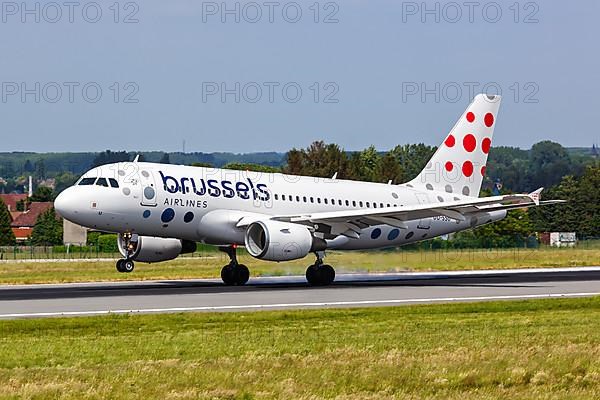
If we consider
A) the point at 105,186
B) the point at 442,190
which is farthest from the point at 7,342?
the point at 442,190

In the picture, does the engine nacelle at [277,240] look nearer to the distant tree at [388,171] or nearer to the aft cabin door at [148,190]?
the aft cabin door at [148,190]

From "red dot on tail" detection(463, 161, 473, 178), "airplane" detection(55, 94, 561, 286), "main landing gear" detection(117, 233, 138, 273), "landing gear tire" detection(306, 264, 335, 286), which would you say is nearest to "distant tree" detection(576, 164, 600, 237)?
"red dot on tail" detection(463, 161, 473, 178)

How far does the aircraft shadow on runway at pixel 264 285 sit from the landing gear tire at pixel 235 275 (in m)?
0.44

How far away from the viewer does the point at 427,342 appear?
2102 centimetres

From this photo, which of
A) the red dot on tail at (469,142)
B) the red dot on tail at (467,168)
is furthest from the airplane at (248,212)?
the red dot on tail at (469,142)

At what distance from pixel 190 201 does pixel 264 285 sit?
13.8 ft

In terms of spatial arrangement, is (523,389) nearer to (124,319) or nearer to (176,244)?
(124,319)

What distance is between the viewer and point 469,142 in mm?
50125

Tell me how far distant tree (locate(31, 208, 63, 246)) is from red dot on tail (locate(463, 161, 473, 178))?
7678 cm

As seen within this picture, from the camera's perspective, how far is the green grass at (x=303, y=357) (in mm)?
15711

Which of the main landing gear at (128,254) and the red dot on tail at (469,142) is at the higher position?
the red dot on tail at (469,142)

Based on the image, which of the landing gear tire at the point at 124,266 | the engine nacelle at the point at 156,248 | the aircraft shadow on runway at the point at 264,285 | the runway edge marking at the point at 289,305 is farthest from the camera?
the engine nacelle at the point at 156,248

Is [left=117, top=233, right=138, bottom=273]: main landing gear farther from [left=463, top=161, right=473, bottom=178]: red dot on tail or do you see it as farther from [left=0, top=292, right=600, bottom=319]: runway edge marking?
[left=463, top=161, right=473, bottom=178]: red dot on tail

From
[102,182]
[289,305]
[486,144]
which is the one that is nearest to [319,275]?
[102,182]
